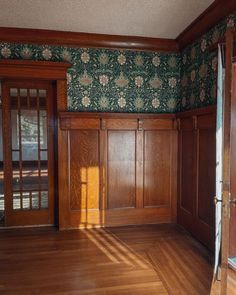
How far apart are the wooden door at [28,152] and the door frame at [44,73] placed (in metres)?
0.17

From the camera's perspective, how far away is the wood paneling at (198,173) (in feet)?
10.2

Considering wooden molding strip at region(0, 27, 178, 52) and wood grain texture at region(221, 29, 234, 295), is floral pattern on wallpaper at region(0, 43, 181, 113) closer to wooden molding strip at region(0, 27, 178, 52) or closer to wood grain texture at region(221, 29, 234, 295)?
wooden molding strip at region(0, 27, 178, 52)

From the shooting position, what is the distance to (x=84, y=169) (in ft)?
12.6

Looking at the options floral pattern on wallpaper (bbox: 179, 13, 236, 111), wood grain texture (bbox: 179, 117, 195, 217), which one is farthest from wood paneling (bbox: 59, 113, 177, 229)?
floral pattern on wallpaper (bbox: 179, 13, 236, 111)

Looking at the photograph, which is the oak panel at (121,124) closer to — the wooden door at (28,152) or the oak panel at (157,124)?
the oak panel at (157,124)

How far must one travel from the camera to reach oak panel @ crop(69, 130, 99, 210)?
3797mm

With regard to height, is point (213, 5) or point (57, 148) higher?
point (213, 5)

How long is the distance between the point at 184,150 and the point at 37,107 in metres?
2.18

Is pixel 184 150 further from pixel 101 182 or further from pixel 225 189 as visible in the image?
pixel 225 189

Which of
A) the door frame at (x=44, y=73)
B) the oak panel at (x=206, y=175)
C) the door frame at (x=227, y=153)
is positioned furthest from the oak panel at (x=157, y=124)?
the door frame at (x=227, y=153)

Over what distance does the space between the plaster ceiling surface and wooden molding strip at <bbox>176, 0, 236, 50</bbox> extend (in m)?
0.06

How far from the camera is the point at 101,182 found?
3.88 m

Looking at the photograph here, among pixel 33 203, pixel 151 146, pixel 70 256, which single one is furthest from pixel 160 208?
pixel 33 203

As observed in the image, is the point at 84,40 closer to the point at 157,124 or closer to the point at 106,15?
the point at 106,15
